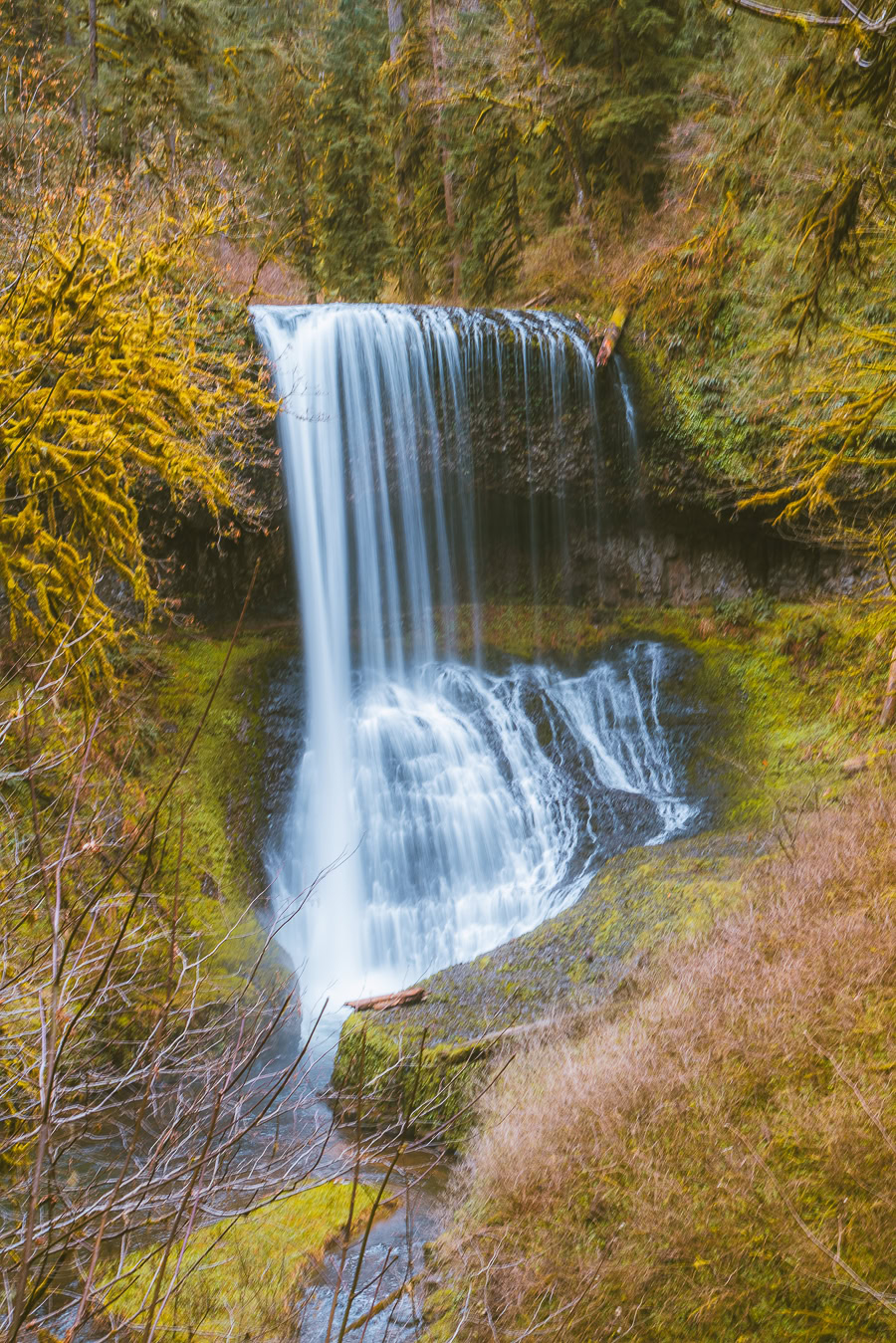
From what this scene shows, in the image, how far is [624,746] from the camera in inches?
488

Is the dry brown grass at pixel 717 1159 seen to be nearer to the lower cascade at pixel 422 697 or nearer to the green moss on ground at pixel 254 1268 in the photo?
the green moss on ground at pixel 254 1268

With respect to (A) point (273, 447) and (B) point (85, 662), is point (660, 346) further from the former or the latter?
(B) point (85, 662)

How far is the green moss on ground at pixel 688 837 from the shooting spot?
6135mm

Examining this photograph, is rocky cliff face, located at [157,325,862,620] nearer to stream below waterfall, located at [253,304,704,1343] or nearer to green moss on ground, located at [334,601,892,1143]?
stream below waterfall, located at [253,304,704,1343]

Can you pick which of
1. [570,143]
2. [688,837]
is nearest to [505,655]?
[688,837]

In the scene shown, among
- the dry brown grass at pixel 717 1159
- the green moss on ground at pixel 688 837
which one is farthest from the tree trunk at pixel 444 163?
the dry brown grass at pixel 717 1159

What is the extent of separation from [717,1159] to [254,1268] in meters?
2.44

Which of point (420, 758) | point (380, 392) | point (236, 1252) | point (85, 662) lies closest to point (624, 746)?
point (420, 758)

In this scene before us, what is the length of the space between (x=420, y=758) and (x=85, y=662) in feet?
19.1

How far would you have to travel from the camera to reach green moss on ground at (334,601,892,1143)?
20.1 ft

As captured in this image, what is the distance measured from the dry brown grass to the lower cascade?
15.3 feet

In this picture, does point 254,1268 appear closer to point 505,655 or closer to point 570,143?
point 505,655

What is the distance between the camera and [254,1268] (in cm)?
458

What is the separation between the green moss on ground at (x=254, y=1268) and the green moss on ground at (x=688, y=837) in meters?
0.69
